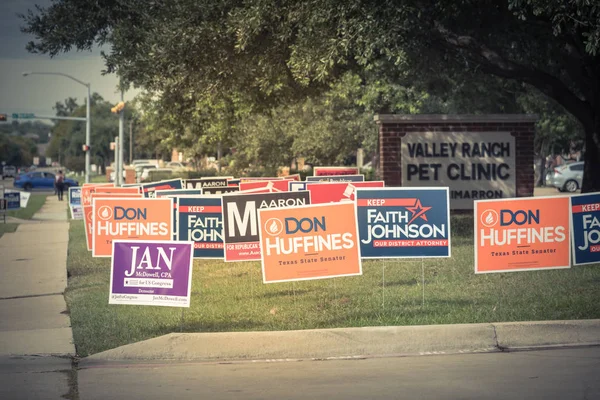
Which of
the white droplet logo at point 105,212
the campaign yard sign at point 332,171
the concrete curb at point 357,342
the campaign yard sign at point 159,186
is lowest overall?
the concrete curb at point 357,342

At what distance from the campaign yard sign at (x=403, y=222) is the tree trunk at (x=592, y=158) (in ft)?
29.0

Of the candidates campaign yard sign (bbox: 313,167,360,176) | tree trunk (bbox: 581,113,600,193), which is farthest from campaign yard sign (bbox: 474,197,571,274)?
campaign yard sign (bbox: 313,167,360,176)

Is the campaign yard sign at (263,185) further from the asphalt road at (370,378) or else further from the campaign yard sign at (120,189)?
the asphalt road at (370,378)

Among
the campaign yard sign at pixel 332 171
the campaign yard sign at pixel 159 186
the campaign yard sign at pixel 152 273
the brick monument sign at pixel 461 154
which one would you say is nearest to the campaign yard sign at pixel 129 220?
the campaign yard sign at pixel 152 273

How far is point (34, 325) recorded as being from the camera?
411 inches

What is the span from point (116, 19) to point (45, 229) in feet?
31.2

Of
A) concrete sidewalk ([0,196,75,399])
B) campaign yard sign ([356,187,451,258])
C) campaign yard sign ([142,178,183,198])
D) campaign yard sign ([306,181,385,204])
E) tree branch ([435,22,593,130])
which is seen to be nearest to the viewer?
concrete sidewalk ([0,196,75,399])

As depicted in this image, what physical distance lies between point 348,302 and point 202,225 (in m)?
3.52

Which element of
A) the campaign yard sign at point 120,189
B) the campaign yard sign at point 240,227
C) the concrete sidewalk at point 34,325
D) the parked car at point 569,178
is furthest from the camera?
the parked car at point 569,178

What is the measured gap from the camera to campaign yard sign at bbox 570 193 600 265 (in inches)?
434

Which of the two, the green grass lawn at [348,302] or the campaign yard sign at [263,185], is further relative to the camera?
the campaign yard sign at [263,185]

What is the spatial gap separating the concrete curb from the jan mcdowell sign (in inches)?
468

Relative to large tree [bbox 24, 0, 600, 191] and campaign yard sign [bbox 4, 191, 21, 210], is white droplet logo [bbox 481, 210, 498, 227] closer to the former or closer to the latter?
large tree [bbox 24, 0, 600, 191]

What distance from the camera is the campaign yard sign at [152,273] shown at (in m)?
9.47
